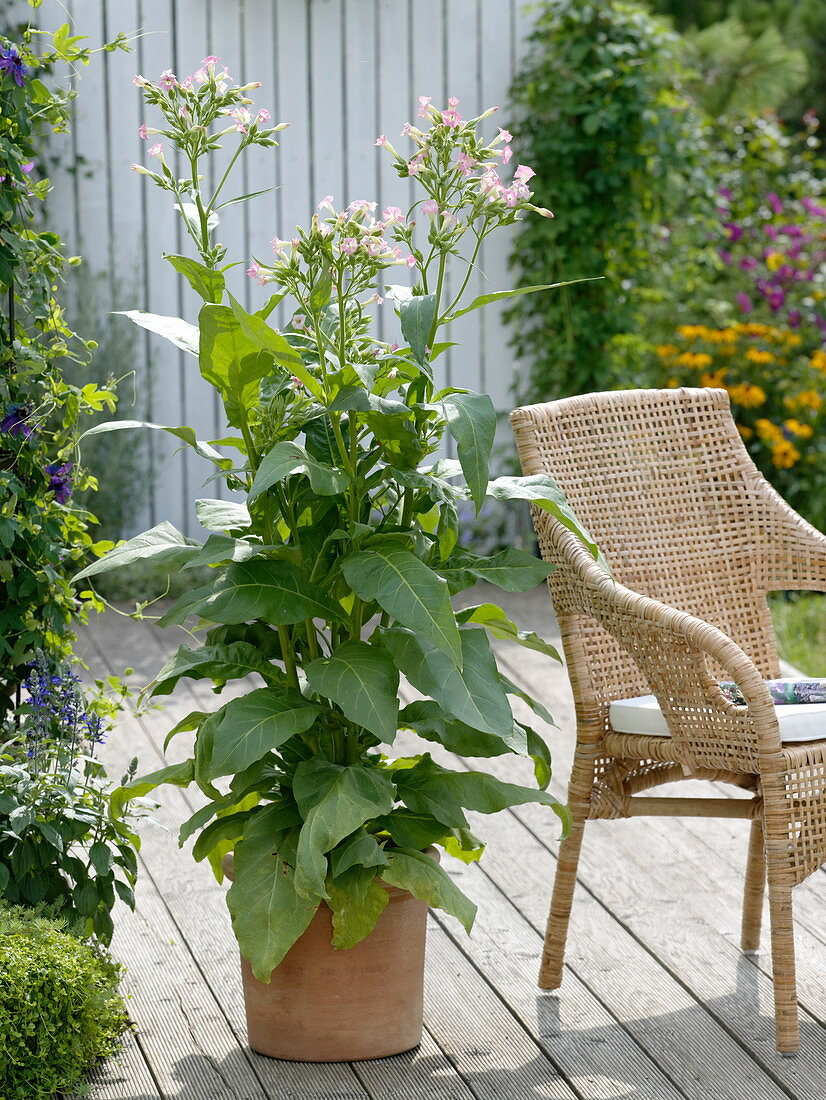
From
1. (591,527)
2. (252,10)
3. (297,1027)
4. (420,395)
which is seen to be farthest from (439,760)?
(252,10)

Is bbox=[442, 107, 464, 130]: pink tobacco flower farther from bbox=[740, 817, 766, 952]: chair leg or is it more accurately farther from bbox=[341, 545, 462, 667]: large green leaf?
bbox=[740, 817, 766, 952]: chair leg

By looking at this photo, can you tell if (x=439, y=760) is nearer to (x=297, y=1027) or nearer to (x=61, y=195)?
(x=297, y=1027)

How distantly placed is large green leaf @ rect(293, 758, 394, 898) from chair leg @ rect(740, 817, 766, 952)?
837 millimetres

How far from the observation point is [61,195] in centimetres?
495

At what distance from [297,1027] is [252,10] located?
3985 millimetres

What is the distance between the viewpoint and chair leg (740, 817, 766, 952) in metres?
2.44

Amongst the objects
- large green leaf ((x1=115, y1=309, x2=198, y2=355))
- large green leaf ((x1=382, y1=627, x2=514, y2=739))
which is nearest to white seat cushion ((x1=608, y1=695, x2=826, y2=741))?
large green leaf ((x1=382, y1=627, x2=514, y2=739))

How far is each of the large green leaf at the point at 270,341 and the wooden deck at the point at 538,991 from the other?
788 mm

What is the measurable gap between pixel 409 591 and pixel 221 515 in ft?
1.11

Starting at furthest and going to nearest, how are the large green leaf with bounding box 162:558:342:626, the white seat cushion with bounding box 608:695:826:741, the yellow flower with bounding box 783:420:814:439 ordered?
the yellow flower with bounding box 783:420:814:439, the white seat cushion with bounding box 608:695:826:741, the large green leaf with bounding box 162:558:342:626

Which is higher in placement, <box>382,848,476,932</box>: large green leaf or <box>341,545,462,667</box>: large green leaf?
<box>341,545,462,667</box>: large green leaf

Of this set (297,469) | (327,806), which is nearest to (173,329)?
(297,469)

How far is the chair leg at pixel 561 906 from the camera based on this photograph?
2.28 metres

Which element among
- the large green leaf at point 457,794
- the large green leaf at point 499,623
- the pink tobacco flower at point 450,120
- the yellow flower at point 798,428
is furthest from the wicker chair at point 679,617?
the yellow flower at point 798,428
